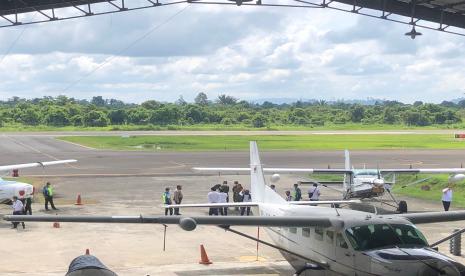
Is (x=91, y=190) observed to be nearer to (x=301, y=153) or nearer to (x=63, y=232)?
(x=63, y=232)

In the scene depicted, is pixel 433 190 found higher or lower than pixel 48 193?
lower

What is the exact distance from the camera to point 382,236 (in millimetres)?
11438

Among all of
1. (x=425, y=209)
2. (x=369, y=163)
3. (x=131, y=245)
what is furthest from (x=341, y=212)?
(x=369, y=163)

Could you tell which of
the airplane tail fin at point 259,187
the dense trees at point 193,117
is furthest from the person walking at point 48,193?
the dense trees at point 193,117

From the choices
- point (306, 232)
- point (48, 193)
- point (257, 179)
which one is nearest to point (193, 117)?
point (48, 193)

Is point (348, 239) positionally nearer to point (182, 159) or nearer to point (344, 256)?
point (344, 256)

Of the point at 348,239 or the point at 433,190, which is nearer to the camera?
the point at 348,239

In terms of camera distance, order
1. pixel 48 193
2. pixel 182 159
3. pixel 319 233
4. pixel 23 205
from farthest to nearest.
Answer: pixel 182 159 < pixel 48 193 < pixel 23 205 < pixel 319 233

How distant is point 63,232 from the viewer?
20672mm

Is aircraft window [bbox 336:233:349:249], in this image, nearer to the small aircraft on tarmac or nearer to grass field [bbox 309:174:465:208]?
the small aircraft on tarmac

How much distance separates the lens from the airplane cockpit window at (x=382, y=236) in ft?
37.2

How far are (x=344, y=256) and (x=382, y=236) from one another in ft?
2.90

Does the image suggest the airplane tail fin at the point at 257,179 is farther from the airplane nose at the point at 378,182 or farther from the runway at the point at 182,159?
the runway at the point at 182,159

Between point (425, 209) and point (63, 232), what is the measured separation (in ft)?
53.3
